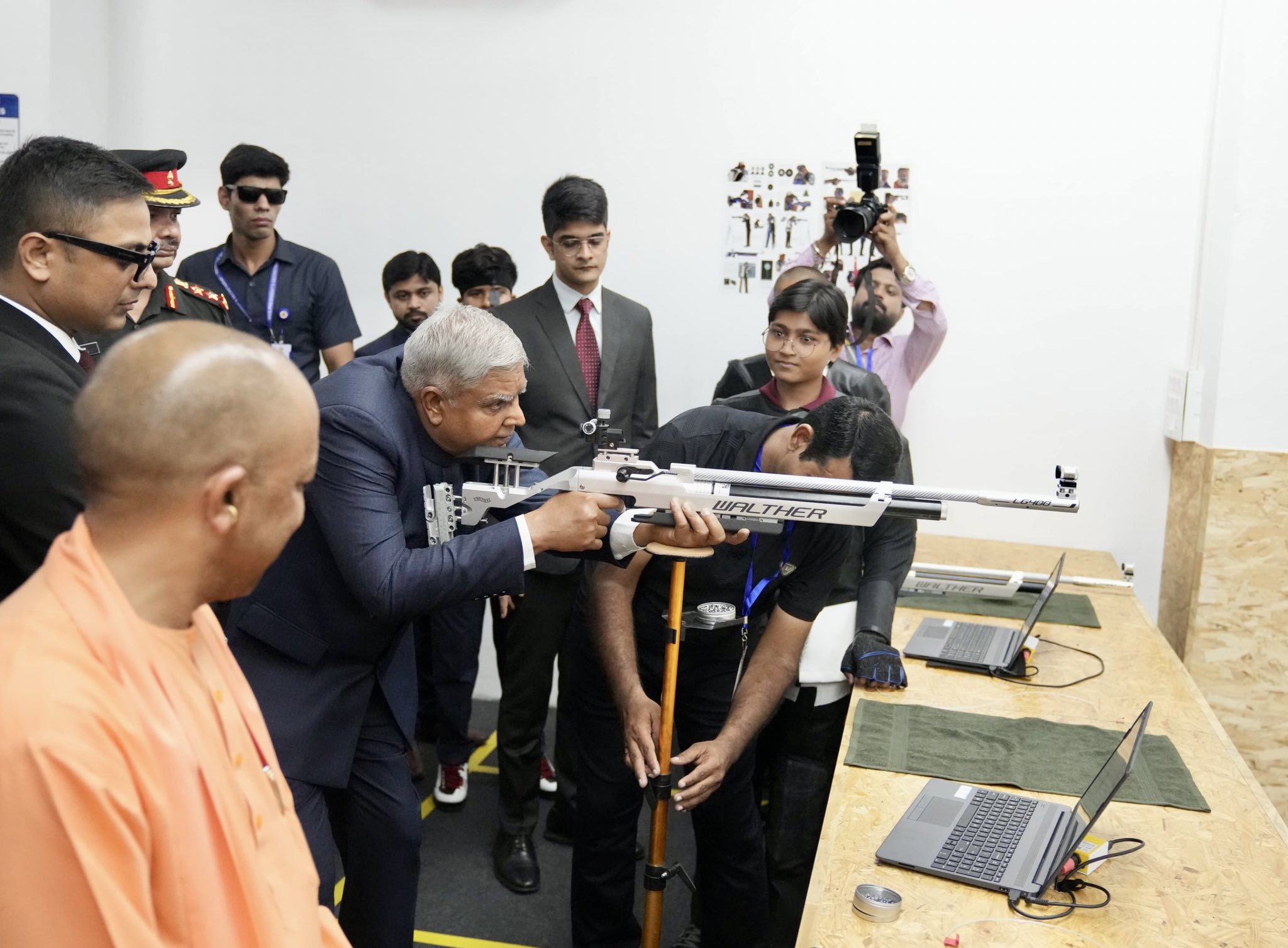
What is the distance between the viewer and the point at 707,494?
2236mm

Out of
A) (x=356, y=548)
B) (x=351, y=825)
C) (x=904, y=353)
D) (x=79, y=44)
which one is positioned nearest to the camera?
(x=356, y=548)

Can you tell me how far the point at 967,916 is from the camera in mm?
1679

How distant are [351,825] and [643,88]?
10.8ft

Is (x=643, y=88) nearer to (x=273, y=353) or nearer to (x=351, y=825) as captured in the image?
(x=351, y=825)

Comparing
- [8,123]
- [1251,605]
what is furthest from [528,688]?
[8,123]

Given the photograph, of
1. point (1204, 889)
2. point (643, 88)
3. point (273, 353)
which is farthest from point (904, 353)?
point (273, 353)

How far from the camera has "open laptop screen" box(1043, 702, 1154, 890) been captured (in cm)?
168

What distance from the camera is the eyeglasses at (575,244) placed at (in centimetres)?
368

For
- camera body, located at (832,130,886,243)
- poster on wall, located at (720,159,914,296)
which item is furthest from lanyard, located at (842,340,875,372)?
camera body, located at (832,130,886,243)

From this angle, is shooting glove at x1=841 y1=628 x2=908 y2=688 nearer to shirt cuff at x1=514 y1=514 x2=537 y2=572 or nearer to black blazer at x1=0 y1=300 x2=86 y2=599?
shirt cuff at x1=514 y1=514 x2=537 y2=572

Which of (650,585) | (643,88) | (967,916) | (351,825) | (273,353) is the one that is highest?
(643,88)

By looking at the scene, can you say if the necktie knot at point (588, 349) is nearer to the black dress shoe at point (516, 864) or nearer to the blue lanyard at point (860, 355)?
the blue lanyard at point (860, 355)

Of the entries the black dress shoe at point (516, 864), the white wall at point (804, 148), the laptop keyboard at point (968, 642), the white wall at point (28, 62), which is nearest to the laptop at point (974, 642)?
the laptop keyboard at point (968, 642)

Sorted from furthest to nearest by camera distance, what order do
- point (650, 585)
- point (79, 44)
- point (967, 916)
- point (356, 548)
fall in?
point (79, 44) < point (650, 585) < point (356, 548) < point (967, 916)
